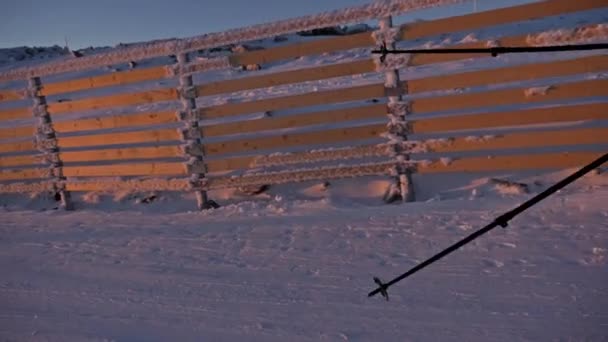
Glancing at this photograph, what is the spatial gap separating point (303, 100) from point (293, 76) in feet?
0.96

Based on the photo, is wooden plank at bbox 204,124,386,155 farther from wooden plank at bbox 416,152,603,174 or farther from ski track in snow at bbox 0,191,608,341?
ski track in snow at bbox 0,191,608,341

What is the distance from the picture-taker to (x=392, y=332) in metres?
2.42

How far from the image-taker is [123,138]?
20.4ft

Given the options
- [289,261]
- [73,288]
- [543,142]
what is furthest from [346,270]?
[543,142]

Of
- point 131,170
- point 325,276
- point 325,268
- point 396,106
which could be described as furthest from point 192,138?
point 325,276

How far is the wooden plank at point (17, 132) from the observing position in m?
7.03

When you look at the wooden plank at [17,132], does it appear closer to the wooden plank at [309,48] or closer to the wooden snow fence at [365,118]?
the wooden snow fence at [365,118]

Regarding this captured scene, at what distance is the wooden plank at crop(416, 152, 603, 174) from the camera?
13.8ft

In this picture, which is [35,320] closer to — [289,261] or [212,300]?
[212,300]

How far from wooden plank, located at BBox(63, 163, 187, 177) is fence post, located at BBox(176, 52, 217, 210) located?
189 mm

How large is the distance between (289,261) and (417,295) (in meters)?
1.13

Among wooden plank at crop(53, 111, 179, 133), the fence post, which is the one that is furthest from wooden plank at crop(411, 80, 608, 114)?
wooden plank at crop(53, 111, 179, 133)

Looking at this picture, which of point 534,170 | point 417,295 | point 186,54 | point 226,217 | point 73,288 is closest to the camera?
point 417,295

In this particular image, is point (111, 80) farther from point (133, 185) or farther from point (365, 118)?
point (365, 118)
